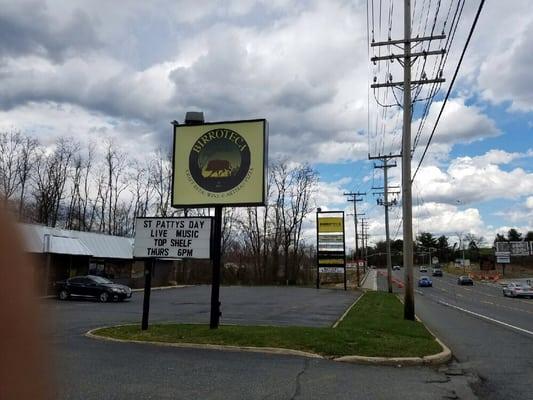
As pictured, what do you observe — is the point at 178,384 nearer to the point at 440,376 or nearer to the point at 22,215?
the point at 440,376

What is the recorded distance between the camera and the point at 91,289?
30.5 metres

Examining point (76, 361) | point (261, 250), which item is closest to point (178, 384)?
point (76, 361)

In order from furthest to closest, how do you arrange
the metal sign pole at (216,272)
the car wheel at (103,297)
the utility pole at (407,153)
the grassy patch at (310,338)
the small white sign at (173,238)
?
the car wheel at (103,297) < the utility pole at (407,153) < the small white sign at (173,238) < the metal sign pole at (216,272) < the grassy patch at (310,338)

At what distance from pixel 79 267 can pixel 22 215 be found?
38.9 meters

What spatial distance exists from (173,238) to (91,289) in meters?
17.7

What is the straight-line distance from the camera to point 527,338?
53.5ft

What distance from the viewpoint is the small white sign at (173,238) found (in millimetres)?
14656

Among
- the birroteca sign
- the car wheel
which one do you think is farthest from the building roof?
the birroteca sign

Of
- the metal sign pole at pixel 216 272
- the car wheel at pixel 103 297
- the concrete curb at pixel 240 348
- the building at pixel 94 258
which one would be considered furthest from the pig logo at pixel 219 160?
the car wheel at pixel 103 297

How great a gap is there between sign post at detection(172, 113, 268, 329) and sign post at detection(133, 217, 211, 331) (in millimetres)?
333

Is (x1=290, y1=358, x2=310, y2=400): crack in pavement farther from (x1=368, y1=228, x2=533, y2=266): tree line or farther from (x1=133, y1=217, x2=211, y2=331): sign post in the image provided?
(x1=368, y1=228, x2=533, y2=266): tree line

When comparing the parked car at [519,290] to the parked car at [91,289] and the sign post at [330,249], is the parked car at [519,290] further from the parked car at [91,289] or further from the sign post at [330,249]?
the parked car at [91,289]

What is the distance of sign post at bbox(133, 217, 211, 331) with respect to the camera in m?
14.7

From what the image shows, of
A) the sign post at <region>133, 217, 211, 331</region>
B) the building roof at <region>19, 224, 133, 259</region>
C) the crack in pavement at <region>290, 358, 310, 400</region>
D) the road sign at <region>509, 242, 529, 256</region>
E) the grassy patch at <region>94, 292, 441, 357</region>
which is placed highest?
the road sign at <region>509, 242, 529, 256</region>
